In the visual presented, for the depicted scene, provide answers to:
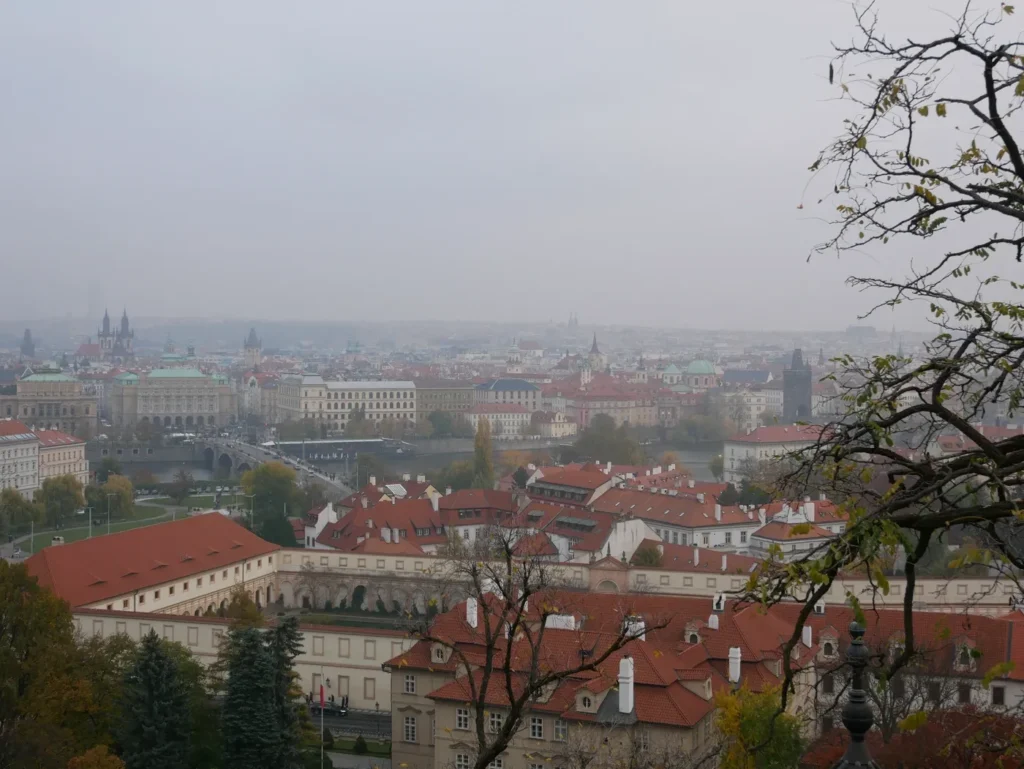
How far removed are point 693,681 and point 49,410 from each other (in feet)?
233

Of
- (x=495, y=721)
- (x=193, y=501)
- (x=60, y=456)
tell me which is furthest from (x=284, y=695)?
(x=60, y=456)

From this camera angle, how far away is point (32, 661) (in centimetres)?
1398

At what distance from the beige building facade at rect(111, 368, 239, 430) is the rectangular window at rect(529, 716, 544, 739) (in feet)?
267

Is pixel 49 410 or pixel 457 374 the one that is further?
pixel 457 374

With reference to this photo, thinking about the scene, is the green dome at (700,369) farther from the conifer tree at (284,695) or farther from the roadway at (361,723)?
Answer: the conifer tree at (284,695)

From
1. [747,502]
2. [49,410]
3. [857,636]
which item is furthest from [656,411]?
[857,636]

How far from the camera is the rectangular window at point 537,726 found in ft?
44.0

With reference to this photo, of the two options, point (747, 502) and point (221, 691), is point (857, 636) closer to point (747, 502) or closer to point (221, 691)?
point (221, 691)

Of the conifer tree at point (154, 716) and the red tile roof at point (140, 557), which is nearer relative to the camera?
the conifer tree at point (154, 716)

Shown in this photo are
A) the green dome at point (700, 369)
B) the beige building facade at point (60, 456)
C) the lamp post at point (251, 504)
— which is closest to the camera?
the lamp post at point (251, 504)

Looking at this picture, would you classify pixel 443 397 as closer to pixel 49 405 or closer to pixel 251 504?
pixel 49 405

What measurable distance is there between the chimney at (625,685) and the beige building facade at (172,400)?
82114 mm

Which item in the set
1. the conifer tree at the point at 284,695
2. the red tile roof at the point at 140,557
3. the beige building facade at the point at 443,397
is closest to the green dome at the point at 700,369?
the beige building facade at the point at 443,397

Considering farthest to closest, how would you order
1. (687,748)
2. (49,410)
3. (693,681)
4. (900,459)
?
(49,410) < (693,681) < (687,748) < (900,459)
